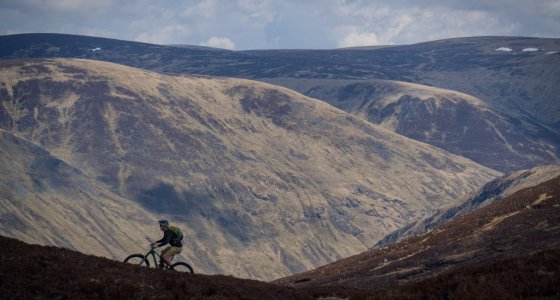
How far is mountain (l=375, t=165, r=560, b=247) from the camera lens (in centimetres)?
11344

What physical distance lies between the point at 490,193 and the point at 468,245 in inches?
3475

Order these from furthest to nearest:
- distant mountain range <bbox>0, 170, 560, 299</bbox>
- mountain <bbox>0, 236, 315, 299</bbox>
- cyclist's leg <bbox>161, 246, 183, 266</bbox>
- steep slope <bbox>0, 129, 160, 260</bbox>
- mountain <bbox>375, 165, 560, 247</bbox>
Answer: steep slope <bbox>0, 129, 160, 260</bbox>
mountain <bbox>375, 165, 560, 247</bbox>
cyclist's leg <bbox>161, 246, 183, 266</bbox>
distant mountain range <bbox>0, 170, 560, 299</bbox>
mountain <bbox>0, 236, 315, 299</bbox>

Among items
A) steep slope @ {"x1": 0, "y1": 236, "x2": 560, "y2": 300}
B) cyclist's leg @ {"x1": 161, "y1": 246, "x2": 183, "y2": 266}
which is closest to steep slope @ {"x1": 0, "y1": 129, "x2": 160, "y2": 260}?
cyclist's leg @ {"x1": 161, "y1": 246, "x2": 183, "y2": 266}

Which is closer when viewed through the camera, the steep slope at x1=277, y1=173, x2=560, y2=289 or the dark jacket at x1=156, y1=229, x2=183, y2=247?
the dark jacket at x1=156, y1=229, x2=183, y2=247

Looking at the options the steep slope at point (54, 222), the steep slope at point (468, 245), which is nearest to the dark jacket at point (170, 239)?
the steep slope at point (468, 245)

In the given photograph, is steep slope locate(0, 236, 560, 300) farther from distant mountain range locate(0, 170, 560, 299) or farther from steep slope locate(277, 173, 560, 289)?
steep slope locate(277, 173, 560, 289)

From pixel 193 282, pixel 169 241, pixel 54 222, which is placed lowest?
pixel 54 222

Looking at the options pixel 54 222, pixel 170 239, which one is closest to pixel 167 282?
pixel 170 239

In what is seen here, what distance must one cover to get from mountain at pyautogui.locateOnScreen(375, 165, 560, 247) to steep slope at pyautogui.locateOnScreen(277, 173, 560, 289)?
4256 cm

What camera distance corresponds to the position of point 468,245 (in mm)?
54688

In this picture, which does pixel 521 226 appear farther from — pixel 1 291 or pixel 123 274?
pixel 1 291

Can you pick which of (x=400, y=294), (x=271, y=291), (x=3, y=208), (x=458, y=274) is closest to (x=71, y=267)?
(x=271, y=291)

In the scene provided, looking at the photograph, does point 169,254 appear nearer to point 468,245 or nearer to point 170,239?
point 170,239

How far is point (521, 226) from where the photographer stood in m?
54.2
